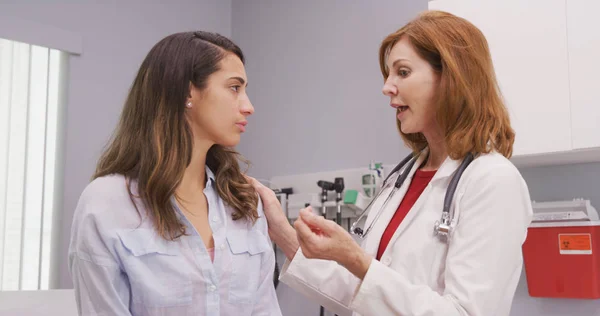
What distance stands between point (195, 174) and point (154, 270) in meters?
0.29

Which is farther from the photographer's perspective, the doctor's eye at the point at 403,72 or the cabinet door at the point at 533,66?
the cabinet door at the point at 533,66

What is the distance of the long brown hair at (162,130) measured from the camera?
1.38m

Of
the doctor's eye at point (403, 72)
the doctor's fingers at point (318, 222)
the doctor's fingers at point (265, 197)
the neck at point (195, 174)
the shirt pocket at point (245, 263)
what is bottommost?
the shirt pocket at point (245, 263)

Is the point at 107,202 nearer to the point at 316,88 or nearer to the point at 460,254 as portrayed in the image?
the point at 460,254

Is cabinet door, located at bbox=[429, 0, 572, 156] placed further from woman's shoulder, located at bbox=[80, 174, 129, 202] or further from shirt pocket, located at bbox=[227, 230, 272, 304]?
woman's shoulder, located at bbox=[80, 174, 129, 202]

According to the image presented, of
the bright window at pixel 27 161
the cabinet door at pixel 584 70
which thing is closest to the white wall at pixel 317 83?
the cabinet door at pixel 584 70

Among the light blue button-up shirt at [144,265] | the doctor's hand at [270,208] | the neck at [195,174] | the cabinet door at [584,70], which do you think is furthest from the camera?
the cabinet door at [584,70]

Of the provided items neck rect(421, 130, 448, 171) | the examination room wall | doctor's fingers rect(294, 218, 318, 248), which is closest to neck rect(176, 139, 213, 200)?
doctor's fingers rect(294, 218, 318, 248)

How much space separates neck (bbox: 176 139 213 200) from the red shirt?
47 cm

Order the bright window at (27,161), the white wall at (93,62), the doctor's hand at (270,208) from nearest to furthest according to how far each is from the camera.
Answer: the doctor's hand at (270,208), the bright window at (27,161), the white wall at (93,62)

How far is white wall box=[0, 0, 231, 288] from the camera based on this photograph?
10.2 ft

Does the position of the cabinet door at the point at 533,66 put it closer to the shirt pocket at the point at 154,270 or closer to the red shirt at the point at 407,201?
the red shirt at the point at 407,201

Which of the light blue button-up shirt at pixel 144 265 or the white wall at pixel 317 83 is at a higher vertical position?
the white wall at pixel 317 83

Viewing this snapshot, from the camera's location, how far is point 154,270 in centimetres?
131
